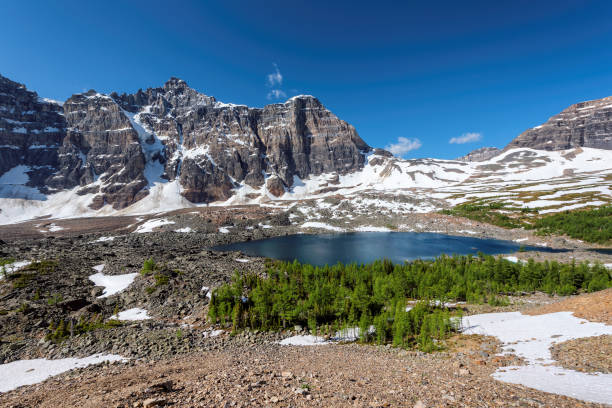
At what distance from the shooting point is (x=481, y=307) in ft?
81.0

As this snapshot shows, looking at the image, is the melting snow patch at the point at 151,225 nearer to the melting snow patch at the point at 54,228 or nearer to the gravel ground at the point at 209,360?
the melting snow patch at the point at 54,228

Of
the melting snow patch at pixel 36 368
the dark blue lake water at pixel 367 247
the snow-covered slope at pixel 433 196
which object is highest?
the snow-covered slope at pixel 433 196

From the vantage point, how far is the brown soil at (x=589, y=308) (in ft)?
50.0

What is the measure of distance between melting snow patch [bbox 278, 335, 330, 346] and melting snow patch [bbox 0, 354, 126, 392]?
1078cm

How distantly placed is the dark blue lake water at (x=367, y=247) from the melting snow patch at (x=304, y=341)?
3231 centimetres

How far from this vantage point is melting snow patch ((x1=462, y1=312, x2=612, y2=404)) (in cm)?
880

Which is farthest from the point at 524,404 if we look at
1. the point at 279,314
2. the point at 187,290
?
the point at 187,290

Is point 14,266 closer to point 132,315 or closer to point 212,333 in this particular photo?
point 132,315

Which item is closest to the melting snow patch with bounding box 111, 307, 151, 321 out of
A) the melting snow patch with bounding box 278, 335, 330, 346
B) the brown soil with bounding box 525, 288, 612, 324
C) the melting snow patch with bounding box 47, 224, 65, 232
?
the melting snow patch with bounding box 278, 335, 330, 346

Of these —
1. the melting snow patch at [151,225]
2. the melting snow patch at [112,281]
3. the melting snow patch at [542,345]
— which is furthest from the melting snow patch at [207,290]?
the melting snow patch at [151,225]

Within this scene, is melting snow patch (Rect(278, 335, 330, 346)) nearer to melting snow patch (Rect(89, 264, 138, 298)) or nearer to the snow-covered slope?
melting snow patch (Rect(89, 264, 138, 298))

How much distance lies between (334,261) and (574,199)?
321ft

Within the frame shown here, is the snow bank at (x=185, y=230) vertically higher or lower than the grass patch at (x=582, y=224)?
lower

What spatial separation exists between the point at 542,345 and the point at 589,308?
6862 mm
